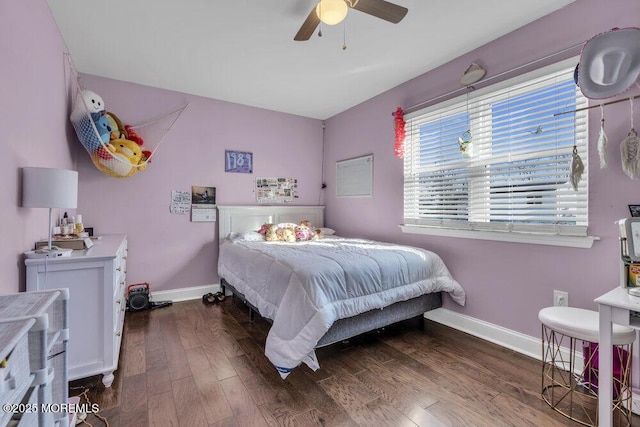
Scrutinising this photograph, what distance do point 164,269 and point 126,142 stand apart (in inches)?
57.3

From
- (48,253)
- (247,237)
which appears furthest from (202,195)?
(48,253)

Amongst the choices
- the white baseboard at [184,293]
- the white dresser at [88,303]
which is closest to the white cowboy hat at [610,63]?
the white dresser at [88,303]

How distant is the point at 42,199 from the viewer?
61.4 inches

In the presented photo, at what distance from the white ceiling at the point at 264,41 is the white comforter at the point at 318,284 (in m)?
1.77

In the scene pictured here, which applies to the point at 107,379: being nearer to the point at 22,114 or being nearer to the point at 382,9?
the point at 22,114

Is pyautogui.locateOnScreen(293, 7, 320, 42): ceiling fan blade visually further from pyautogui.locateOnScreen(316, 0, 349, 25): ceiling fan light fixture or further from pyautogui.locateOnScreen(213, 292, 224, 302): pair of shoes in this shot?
pyautogui.locateOnScreen(213, 292, 224, 302): pair of shoes

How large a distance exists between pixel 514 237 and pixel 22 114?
3295 millimetres

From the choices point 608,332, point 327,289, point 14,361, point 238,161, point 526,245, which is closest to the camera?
point 14,361

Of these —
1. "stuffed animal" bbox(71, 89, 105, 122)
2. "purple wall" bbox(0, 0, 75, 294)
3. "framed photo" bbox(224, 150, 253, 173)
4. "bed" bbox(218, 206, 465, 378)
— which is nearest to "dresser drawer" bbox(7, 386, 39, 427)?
"purple wall" bbox(0, 0, 75, 294)

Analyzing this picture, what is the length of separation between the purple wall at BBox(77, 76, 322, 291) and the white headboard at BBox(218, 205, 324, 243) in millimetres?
134

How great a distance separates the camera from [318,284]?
199 cm

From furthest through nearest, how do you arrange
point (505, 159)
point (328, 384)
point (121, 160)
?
point (121, 160), point (505, 159), point (328, 384)

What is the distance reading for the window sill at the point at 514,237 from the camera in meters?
2.01

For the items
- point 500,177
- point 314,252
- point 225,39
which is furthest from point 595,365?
point 225,39
